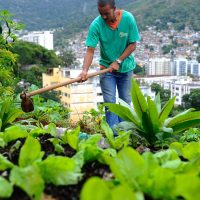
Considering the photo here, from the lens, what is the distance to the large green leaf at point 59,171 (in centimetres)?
135

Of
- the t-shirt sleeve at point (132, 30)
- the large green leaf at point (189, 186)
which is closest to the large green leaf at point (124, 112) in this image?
the large green leaf at point (189, 186)

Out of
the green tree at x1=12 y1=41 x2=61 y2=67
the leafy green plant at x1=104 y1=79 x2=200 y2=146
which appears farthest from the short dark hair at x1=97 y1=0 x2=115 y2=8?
the green tree at x1=12 y1=41 x2=61 y2=67

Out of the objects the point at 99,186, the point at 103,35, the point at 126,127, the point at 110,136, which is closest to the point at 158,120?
the point at 126,127

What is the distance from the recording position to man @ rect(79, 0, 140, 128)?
4.23m

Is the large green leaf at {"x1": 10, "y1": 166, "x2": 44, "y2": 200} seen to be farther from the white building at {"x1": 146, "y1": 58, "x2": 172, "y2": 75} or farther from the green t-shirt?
the white building at {"x1": 146, "y1": 58, "x2": 172, "y2": 75}

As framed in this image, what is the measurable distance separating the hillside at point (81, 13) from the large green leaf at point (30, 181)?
3327 inches

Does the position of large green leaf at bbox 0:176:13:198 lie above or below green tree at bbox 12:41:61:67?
below

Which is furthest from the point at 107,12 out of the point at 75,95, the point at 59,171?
the point at 75,95

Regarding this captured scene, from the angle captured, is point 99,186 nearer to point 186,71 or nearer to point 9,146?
point 9,146

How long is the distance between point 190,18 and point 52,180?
89067 mm

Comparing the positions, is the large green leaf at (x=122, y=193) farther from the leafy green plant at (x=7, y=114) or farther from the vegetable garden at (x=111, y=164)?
the leafy green plant at (x=7, y=114)

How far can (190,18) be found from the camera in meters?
87.6

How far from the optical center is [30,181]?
1.24 m

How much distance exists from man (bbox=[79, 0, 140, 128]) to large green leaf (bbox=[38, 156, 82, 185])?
2.75 metres
